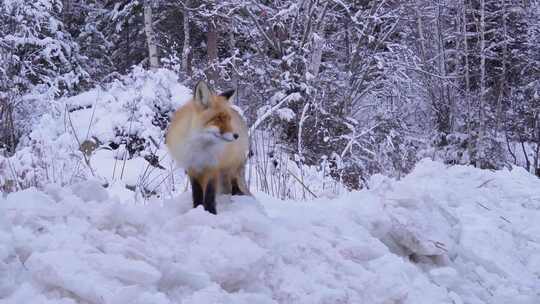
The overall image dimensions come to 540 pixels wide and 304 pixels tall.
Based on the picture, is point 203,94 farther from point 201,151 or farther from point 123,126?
point 123,126

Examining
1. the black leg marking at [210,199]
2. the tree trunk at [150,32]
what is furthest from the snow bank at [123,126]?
the tree trunk at [150,32]

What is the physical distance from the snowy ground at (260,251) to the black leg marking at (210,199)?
Result: 149mm

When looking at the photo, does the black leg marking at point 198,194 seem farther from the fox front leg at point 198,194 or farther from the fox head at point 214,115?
the fox head at point 214,115

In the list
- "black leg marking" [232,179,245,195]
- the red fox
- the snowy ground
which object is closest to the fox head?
the red fox

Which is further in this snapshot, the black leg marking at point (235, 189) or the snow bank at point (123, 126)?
the snow bank at point (123, 126)

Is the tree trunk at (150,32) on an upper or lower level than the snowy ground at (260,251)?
upper

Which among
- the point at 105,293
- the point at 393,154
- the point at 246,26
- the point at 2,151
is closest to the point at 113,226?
the point at 105,293

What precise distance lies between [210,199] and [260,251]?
863 mm

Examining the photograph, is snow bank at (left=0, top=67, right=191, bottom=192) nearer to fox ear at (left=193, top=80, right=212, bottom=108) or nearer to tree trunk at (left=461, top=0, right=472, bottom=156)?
fox ear at (left=193, top=80, right=212, bottom=108)

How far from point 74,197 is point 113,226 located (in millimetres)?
377

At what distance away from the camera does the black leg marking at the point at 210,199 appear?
13.1ft

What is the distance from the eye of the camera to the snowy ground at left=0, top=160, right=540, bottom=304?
2629 millimetres

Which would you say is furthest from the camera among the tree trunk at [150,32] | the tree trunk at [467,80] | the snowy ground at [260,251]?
the tree trunk at [150,32]

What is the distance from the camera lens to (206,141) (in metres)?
3.95
